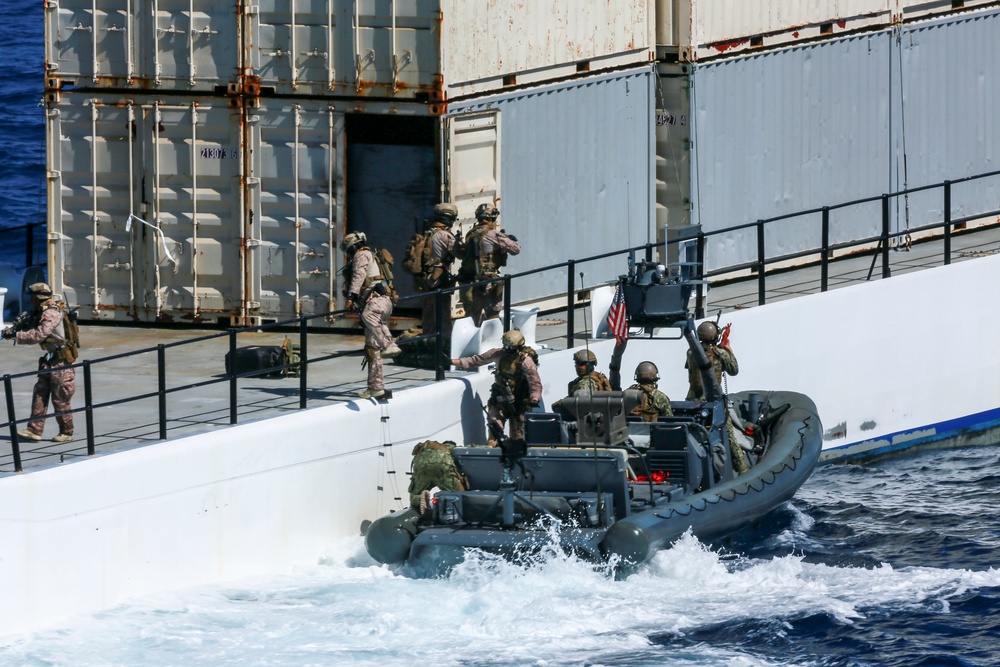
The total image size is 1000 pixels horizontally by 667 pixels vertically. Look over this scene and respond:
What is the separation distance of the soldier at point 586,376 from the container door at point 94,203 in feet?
19.1

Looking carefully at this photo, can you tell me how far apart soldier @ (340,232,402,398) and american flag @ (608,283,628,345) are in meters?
2.34

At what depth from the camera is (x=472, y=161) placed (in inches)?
767

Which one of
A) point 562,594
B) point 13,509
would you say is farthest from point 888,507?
point 13,509

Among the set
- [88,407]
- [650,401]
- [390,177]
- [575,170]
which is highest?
[575,170]

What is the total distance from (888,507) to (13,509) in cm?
947

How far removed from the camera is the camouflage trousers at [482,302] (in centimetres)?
1831

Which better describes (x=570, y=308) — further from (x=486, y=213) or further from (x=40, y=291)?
(x=40, y=291)

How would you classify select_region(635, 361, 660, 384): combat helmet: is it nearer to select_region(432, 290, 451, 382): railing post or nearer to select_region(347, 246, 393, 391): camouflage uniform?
select_region(432, 290, 451, 382): railing post

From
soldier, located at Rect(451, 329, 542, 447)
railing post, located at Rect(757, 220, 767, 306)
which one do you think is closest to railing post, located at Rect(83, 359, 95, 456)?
soldier, located at Rect(451, 329, 542, 447)

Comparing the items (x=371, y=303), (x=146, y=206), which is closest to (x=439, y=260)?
(x=371, y=303)

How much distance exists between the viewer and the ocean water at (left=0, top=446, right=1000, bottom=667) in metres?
13.5

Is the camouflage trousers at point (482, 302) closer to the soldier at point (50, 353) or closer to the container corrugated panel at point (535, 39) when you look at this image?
the container corrugated panel at point (535, 39)

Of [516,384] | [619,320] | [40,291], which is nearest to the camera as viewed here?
[40,291]

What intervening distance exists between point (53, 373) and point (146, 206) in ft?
16.6
